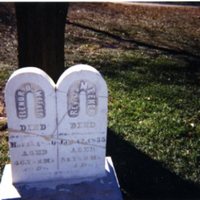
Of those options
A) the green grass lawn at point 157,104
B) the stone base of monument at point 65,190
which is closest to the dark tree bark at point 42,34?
the green grass lawn at point 157,104

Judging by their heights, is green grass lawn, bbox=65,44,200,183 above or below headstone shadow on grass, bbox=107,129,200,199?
above

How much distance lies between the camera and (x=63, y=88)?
3.96 m

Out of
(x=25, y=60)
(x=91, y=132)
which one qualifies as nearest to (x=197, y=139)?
(x=91, y=132)

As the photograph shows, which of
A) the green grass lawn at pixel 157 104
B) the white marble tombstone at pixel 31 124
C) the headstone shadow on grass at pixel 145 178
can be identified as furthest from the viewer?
the green grass lawn at pixel 157 104

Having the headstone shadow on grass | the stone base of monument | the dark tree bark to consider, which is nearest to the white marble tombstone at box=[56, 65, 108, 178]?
the stone base of monument

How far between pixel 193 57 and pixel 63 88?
6.44m

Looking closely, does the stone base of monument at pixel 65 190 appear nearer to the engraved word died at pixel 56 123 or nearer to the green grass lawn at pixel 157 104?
the engraved word died at pixel 56 123

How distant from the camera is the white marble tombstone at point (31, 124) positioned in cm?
387

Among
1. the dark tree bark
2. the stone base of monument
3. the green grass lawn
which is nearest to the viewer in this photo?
the stone base of monument

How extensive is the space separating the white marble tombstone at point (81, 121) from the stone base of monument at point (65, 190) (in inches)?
4.7

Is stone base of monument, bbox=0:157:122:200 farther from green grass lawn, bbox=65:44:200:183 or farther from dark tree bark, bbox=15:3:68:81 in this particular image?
dark tree bark, bbox=15:3:68:81

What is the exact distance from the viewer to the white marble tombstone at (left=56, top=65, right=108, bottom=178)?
13.0ft

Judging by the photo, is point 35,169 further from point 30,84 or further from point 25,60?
point 25,60

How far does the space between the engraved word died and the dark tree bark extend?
167cm
